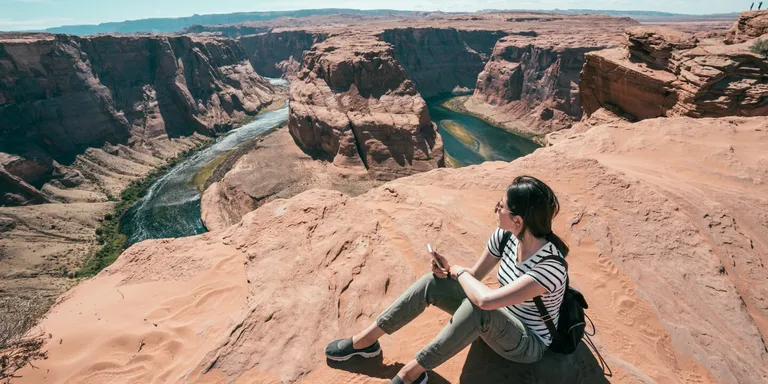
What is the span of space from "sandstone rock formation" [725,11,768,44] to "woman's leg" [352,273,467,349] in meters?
29.9

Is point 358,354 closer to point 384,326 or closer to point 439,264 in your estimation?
point 384,326

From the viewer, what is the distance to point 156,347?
21.3 feet

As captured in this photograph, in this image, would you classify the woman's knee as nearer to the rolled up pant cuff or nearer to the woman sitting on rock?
the woman sitting on rock

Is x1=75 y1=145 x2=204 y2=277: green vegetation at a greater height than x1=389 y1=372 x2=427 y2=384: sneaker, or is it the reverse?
x1=389 y1=372 x2=427 y2=384: sneaker

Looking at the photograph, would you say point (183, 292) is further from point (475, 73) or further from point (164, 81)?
point (475, 73)

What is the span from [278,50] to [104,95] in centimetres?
9468

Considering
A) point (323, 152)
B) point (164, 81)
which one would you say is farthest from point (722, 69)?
point (164, 81)

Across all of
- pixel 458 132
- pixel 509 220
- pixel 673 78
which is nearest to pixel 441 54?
pixel 458 132

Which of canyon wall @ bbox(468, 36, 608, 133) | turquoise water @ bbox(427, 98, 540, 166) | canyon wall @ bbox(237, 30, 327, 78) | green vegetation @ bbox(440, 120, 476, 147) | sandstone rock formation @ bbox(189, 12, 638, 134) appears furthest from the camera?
canyon wall @ bbox(237, 30, 327, 78)

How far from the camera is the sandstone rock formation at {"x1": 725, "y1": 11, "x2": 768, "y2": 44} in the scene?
22672mm

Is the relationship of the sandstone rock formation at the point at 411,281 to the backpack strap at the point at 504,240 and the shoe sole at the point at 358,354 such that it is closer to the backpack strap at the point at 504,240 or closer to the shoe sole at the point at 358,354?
the shoe sole at the point at 358,354

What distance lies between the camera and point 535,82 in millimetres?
82250

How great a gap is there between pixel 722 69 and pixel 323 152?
43.6m

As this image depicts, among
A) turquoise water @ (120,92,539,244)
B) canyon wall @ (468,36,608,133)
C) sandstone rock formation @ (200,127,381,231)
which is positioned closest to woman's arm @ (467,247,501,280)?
sandstone rock formation @ (200,127,381,231)
